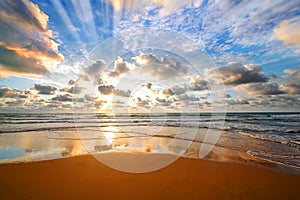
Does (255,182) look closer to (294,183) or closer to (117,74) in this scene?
(294,183)

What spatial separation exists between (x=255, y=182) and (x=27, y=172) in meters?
6.56

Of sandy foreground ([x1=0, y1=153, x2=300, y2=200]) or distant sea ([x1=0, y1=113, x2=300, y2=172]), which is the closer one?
sandy foreground ([x1=0, y1=153, x2=300, y2=200])

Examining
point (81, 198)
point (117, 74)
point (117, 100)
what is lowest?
point (81, 198)

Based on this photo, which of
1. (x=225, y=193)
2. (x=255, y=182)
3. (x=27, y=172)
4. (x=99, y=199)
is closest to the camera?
(x=99, y=199)

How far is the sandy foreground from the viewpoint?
3.72m

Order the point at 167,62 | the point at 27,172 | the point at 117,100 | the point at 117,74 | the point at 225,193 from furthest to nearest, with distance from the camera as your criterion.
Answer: the point at 167,62
the point at 117,74
the point at 117,100
the point at 27,172
the point at 225,193

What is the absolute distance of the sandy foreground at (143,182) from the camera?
372cm

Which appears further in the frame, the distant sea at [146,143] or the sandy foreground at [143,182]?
the distant sea at [146,143]

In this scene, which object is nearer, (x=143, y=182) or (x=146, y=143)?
(x=143, y=182)

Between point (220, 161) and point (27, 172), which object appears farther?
point (220, 161)

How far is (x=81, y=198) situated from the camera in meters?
3.54

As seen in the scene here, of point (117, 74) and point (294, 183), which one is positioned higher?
point (117, 74)

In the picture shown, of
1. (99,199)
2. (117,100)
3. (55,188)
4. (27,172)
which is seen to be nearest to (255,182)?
(99,199)

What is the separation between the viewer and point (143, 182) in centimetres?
430
